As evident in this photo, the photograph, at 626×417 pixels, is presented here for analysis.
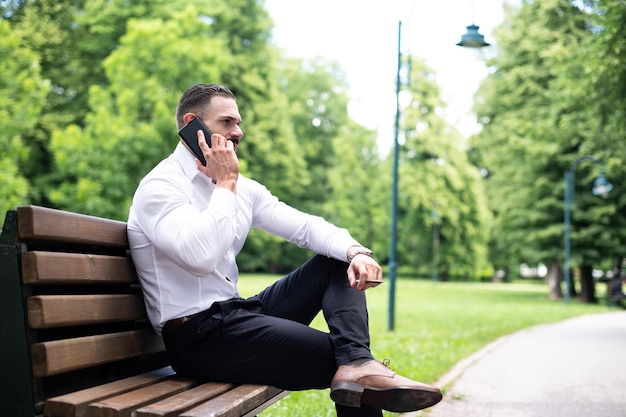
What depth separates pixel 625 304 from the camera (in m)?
28.4

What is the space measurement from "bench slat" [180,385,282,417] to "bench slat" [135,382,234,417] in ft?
0.11

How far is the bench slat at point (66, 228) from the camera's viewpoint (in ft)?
8.82

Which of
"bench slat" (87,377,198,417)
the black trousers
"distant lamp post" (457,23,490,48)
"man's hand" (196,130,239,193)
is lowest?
"bench slat" (87,377,198,417)

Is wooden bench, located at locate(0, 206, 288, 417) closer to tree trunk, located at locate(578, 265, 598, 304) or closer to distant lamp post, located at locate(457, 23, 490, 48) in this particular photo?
distant lamp post, located at locate(457, 23, 490, 48)

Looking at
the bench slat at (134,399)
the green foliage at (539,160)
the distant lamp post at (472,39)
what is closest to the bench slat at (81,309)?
the bench slat at (134,399)

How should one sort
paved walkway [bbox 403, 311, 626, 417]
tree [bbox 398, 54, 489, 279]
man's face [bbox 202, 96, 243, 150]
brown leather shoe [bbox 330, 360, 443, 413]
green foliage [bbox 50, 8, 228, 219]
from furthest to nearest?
1. tree [bbox 398, 54, 489, 279]
2. green foliage [bbox 50, 8, 228, 219]
3. paved walkway [bbox 403, 311, 626, 417]
4. man's face [bbox 202, 96, 243, 150]
5. brown leather shoe [bbox 330, 360, 443, 413]

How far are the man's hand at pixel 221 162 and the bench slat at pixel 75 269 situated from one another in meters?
0.55

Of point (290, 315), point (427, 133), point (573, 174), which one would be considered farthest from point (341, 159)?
point (290, 315)

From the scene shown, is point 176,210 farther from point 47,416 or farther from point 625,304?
point 625,304

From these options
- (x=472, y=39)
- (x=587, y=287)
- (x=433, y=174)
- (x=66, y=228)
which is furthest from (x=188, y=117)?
(x=433, y=174)

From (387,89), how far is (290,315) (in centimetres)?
4002

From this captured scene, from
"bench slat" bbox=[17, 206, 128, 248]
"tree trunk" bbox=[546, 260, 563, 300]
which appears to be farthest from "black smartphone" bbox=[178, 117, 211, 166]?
"tree trunk" bbox=[546, 260, 563, 300]

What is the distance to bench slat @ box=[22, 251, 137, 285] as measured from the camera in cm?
268

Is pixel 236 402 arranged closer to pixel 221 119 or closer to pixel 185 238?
pixel 185 238
